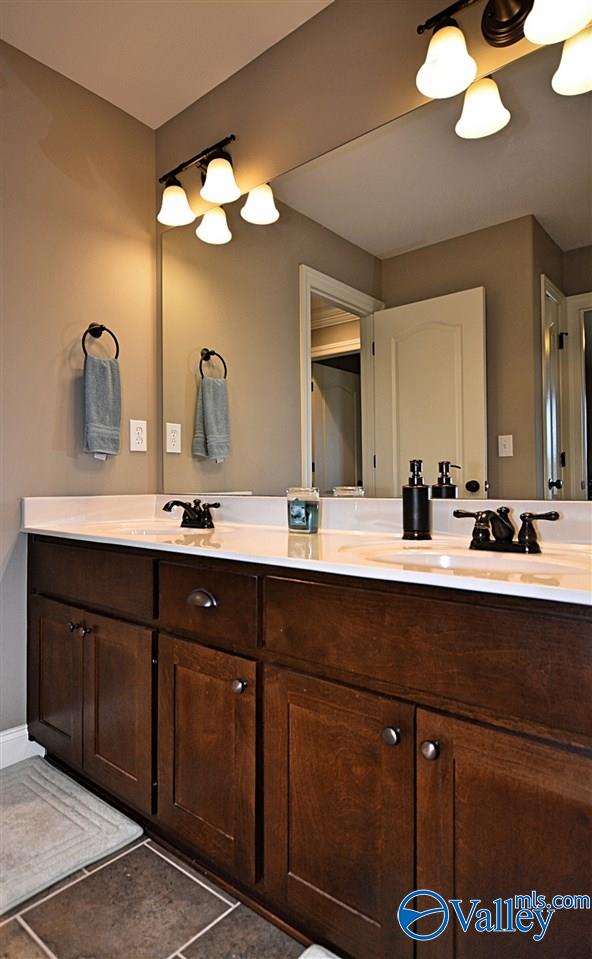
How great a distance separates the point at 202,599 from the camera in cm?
126

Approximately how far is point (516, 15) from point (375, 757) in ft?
5.67

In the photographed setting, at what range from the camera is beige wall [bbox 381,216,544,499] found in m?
1.35

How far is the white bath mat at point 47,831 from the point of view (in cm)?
134

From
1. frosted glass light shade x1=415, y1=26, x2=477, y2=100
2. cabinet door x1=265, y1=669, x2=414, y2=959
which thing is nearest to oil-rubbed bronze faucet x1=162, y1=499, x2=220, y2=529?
cabinet door x1=265, y1=669, x2=414, y2=959

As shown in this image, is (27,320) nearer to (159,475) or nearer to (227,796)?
(159,475)

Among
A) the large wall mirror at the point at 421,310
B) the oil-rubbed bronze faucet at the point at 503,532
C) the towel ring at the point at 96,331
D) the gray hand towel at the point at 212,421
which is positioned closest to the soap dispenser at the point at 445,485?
the large wall mirror at the point at 421,310

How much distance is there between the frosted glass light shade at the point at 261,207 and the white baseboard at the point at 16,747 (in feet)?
6.51

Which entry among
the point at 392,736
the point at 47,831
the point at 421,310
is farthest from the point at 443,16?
the point at 47,831

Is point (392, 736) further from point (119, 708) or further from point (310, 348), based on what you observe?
point (310, 348)

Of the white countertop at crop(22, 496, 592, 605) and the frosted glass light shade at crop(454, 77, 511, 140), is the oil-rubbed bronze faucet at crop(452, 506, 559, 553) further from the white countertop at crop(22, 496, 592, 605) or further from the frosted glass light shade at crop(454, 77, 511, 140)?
the frosted glass light shade at crop(454, 77, 511, 140)

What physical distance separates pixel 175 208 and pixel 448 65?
115 centimetres

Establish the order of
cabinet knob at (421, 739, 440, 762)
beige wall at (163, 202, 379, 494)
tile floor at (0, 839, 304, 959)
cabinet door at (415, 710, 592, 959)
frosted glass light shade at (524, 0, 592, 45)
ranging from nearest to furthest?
cabinet door at (415, 710, 592, 959) < cabinet knob at (421, 739, 440, 762) < tile floor at (0, 839, 304, 959) < frosted glass light shade at (524, 0, 592, 45) < beige wall at (163, 202, 379, 494)

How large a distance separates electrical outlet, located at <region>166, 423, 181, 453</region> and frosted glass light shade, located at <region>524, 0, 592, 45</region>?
1.65 metres

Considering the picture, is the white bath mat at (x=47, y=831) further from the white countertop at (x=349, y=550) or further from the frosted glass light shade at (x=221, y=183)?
the frosted glass light shade at (x=221, y=183)
